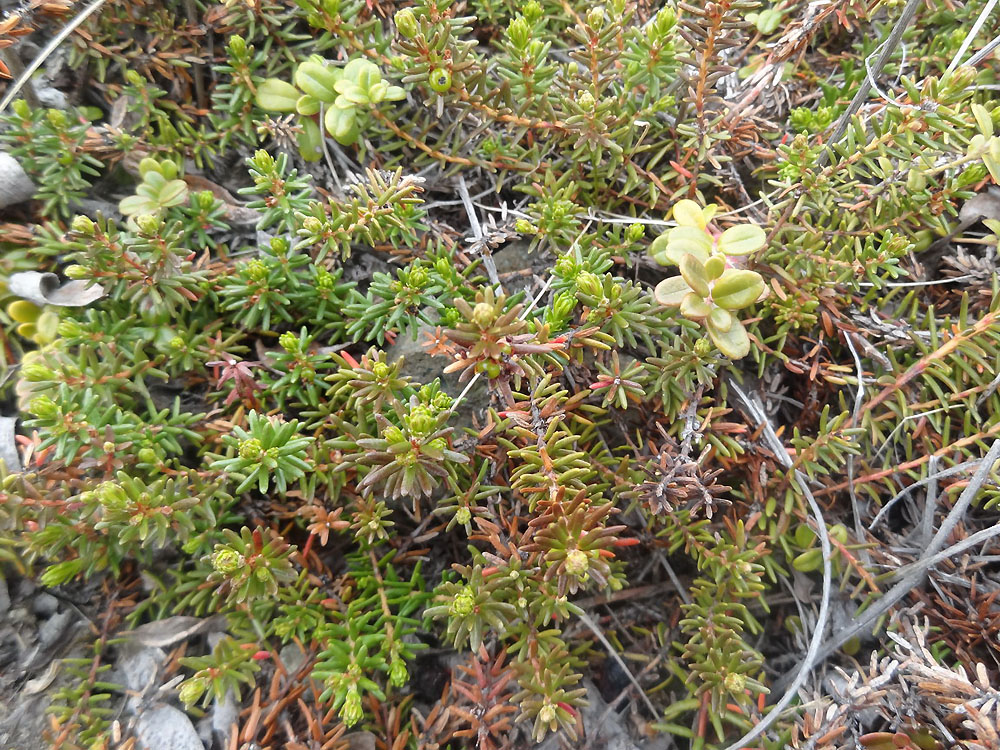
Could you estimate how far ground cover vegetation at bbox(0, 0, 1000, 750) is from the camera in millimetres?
2689

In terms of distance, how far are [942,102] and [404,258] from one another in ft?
8.50

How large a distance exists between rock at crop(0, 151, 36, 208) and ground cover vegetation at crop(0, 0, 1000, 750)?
39 millimetres

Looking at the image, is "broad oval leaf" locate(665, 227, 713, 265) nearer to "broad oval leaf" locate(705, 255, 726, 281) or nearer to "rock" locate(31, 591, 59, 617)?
"broad oval leaf" locate(705, 255, 726, 281)

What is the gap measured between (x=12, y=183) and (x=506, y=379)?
2.88 metres

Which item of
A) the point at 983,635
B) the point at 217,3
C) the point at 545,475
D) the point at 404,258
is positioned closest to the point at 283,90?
the point at 217,3

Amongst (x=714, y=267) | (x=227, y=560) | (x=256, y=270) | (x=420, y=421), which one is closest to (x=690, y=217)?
(x=714, y=267)

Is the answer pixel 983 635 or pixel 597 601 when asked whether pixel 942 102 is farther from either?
pixel 597 601

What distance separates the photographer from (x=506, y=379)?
2680 millimetres

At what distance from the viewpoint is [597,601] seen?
3043 mm

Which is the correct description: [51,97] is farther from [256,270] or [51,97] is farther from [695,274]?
[695,274]

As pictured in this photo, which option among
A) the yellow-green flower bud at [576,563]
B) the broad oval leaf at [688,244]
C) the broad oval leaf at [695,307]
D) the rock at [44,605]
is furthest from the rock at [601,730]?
the rock at [44,605]

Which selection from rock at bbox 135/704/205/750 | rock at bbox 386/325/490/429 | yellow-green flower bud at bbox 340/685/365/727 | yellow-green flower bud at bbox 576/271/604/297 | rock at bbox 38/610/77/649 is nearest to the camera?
yellow-green flower bud at bbox 340/685/365/727

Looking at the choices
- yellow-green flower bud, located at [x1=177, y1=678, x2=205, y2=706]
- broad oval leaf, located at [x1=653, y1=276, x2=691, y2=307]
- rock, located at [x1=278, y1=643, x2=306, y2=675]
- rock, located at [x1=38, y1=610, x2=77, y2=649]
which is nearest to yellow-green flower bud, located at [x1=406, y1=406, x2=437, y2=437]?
broad oval leaf, located at [x1=653, y1=276, x2=691, y2=307]

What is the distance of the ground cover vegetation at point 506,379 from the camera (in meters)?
2.69
